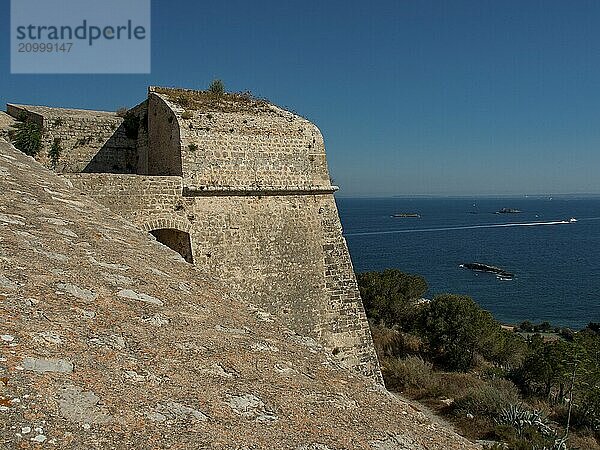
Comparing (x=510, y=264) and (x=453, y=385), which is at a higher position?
(x=453, y=385)

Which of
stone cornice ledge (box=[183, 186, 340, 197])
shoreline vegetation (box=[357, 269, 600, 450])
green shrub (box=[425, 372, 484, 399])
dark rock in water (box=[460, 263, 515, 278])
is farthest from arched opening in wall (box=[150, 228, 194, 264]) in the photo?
dark rock in water (box=[460, 263, 515, 278])

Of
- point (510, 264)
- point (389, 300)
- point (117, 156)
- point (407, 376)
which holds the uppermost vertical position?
point (117, 156)

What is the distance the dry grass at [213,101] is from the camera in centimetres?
1055

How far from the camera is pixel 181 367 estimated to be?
215cm

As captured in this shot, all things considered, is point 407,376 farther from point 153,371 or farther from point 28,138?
point 153,371

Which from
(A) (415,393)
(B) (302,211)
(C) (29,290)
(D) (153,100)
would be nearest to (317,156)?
(B) (302,211)

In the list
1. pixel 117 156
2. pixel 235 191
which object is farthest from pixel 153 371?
pixel 117 156

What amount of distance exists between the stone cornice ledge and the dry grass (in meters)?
1.66

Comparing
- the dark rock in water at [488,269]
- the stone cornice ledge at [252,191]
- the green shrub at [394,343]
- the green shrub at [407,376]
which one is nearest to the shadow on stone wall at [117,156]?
the stone cornice ledge at [252,191]

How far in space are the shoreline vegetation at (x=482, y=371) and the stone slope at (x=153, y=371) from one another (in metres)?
7.71

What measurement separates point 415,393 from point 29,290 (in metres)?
13.2

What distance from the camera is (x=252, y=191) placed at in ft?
34.1

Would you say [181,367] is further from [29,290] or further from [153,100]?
[153,100]

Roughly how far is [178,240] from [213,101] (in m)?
3.10
